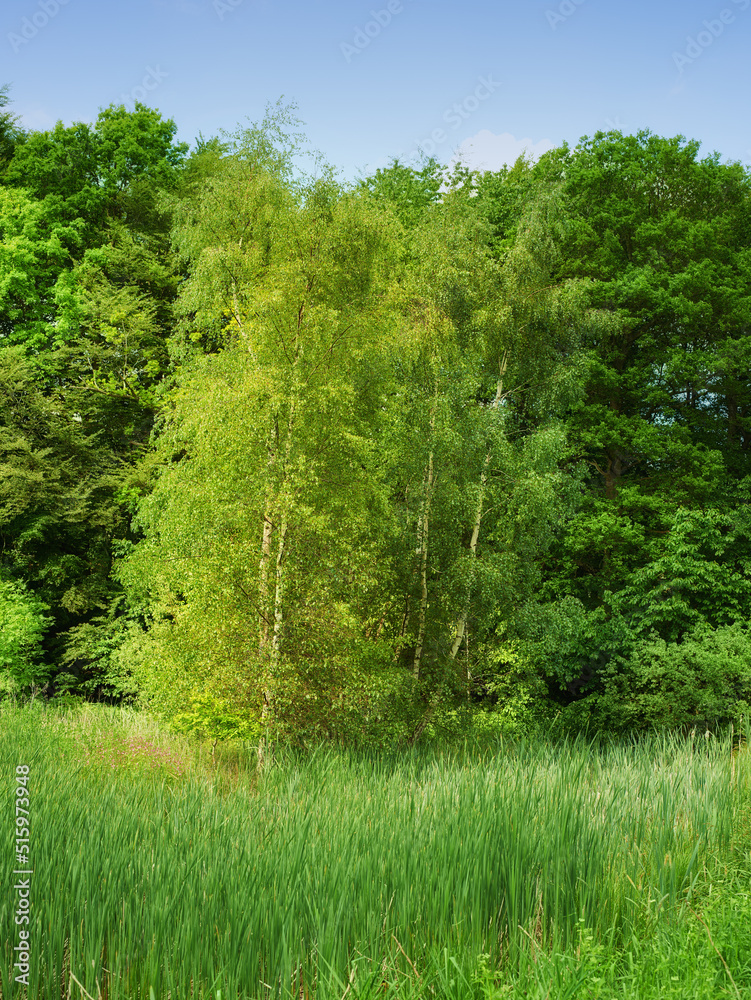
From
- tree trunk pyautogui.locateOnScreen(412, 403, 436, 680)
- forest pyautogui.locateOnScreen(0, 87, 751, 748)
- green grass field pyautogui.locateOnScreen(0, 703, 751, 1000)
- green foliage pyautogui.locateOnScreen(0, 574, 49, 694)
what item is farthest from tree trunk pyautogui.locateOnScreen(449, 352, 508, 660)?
green foliage pyautogui.locateOnScreen(0, 574, 49, 694)

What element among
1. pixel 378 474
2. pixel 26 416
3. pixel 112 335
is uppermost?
pixel 112 335

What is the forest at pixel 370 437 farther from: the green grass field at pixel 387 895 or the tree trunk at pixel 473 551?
the green grass field at pixel 387 895

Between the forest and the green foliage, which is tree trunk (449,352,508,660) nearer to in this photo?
the forest

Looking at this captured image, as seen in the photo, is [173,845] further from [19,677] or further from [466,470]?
[19,677]

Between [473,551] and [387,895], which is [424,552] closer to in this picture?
[473,551]

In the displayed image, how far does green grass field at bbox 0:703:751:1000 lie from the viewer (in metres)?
3.31

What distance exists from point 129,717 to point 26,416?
866 cm

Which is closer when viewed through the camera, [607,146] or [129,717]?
[129,717]

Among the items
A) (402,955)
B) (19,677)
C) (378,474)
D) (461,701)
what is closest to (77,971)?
(402,955)

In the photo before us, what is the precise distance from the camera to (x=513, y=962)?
3.66 meters

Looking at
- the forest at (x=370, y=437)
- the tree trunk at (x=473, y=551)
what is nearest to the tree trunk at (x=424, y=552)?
the forest at (x=370, y=437)

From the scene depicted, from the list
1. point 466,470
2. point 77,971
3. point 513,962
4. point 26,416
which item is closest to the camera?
point 77,971

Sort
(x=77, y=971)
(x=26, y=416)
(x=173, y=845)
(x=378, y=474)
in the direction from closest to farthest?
1. (x=77, y=971)
2. (x=173, y=845)
3. (x=378, y=474)
4. (x=26, y=416)

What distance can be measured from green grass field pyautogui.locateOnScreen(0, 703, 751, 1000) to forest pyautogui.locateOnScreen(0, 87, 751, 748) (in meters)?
4.27
